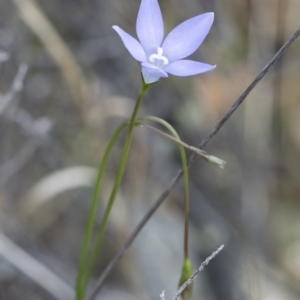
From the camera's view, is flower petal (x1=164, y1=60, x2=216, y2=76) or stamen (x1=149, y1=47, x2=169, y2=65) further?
stamen (x1=149, y1=47, x2=169, y2=65)

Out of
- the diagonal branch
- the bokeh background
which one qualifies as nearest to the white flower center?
the diagonal branch

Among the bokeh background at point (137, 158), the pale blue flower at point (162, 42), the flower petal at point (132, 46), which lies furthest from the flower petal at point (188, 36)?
the bokeh background at point (137, 158)

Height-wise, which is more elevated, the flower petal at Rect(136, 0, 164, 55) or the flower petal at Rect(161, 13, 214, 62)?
the flower petal at Rect(161, 13, 214, 62)

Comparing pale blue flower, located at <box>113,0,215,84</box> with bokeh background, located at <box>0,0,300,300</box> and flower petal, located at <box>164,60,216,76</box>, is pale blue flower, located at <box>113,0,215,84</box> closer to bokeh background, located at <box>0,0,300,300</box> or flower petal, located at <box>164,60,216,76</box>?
flower petal, located at <box>164,60,216,76</box>

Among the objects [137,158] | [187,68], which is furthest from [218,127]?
[137,158]

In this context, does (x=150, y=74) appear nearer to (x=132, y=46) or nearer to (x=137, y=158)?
(x=132, y=46)

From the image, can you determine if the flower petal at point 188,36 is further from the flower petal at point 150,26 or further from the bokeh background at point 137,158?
the bokeh background at point 137,158

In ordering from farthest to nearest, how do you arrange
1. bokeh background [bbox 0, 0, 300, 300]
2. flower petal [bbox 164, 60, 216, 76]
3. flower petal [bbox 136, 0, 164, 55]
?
bokeh background [bbox 0, 0, 300, 300]
flower petal [bbox 136, 0, 164, 55]
flower petal [bbox 164, 60, 216, 76]

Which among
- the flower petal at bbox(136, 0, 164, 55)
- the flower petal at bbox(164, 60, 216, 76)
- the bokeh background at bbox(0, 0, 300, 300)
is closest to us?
the flower petal at bbox(164, 60, 216, 76)
